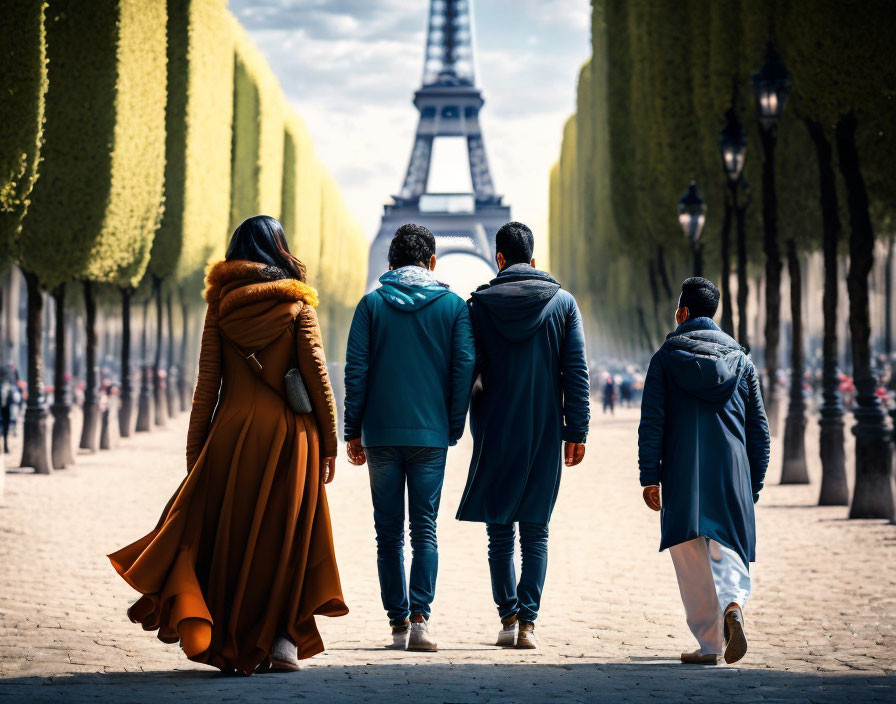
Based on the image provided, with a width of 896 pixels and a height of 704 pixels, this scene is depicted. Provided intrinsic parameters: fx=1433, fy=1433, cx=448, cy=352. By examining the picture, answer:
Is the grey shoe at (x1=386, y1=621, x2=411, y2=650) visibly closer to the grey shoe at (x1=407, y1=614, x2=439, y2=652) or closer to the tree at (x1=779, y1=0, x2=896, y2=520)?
the grey shoe at (x1=407, y1=614, x2=439, y2=652)

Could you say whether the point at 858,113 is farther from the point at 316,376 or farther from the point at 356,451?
the point at 316,376

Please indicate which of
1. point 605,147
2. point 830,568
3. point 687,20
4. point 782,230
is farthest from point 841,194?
point 605,147

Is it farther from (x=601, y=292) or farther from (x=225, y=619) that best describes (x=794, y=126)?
(x=601, y=292)

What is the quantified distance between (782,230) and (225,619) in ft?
62.4

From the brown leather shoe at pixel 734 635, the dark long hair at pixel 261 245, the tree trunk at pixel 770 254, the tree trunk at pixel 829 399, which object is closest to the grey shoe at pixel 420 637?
the brown leather shoe at pixel 734 635

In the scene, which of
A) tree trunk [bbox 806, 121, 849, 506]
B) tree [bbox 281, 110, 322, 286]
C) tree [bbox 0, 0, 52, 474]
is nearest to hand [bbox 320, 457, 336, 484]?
tree [bbox 0, 0, 52, 474]

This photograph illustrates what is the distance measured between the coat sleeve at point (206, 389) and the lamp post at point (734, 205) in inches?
516

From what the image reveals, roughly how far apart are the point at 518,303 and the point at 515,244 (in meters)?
0.37

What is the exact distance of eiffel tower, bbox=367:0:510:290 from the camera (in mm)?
88312

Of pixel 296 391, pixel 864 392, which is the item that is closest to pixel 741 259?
pixel 864 392

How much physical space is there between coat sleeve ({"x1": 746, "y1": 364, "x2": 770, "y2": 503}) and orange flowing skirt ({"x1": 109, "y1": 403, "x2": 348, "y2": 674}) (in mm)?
2010

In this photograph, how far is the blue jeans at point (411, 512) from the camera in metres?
6.52

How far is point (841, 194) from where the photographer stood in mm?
23375

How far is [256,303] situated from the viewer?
240 inches
